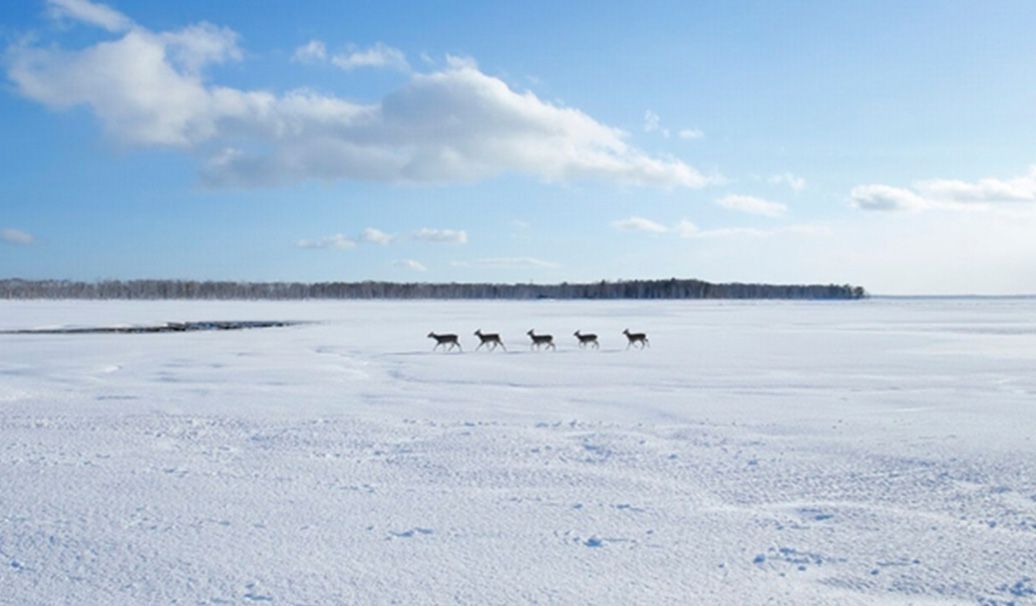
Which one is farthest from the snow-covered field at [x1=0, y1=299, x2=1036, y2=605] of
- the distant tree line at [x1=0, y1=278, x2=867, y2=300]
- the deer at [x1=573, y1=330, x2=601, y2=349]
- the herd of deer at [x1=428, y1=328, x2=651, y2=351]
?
the distant tree line at [x1=0, y1=278, x2=867, y2=300]

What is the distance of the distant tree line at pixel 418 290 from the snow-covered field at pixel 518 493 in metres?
142

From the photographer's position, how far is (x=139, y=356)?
2042cm

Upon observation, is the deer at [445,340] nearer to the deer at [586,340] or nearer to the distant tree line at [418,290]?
the deer at [586,340]

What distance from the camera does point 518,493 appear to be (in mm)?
6363

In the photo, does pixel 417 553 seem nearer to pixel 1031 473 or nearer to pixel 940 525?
pixel 940 525

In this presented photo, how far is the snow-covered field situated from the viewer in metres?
4.48

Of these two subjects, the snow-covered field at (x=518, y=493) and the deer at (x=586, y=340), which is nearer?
the snow-covered field at (x=518, y=493)

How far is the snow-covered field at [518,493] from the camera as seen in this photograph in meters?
4.48

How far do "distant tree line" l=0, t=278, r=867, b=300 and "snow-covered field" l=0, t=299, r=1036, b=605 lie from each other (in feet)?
465

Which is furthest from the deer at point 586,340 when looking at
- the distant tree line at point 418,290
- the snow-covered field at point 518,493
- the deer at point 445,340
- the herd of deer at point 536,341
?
the distant tree line at point 418,290

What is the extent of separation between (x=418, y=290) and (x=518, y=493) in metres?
160

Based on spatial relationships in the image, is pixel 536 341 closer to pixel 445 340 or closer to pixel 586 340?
pixel 586 340

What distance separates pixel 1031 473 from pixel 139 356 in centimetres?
2001

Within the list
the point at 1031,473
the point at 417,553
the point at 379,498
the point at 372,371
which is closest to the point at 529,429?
the point at 379,498
